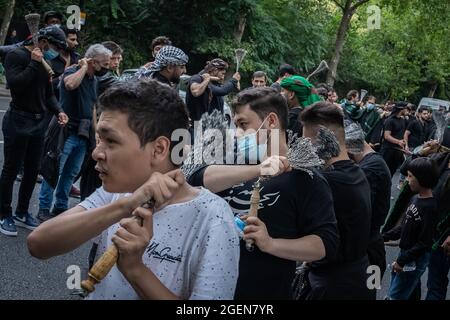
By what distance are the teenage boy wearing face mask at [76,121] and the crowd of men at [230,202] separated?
36cm

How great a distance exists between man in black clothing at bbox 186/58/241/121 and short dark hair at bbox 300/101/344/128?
11.1 feet

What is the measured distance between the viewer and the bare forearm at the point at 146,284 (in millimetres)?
1482

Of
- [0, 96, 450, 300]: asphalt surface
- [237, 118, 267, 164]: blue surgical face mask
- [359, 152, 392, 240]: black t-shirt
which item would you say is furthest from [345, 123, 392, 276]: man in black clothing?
[0, 96, 450, 300]: asphalt surface

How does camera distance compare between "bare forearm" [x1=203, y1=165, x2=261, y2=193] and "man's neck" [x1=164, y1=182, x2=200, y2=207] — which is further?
"bare forearm" [x1=203, y1=165, x2=261, y2=193]

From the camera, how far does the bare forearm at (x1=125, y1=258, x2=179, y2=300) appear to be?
148 centimetres

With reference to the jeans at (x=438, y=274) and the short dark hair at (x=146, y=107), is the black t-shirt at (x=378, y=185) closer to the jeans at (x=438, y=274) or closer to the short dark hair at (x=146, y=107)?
the jeans at (x=438, y=274)

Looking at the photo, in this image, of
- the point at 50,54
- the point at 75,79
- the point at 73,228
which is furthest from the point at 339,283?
the point at 50,54

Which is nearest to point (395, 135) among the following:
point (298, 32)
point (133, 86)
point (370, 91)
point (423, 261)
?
point (423, 261)

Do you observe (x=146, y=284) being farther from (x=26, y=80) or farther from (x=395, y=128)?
(x=395, y=128)

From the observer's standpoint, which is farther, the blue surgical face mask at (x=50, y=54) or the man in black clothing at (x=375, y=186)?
the blue surgical face mask at (x=50, y=54)

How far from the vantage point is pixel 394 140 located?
10445mm

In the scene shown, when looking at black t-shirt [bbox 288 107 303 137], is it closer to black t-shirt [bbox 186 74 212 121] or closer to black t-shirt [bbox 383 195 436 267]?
black t-shirt [bbox 383 195 436 267]

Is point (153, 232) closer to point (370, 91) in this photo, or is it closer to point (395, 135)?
point (395, 135)

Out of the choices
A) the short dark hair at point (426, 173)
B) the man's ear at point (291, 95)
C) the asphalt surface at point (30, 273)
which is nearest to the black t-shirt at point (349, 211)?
the short dark hair at point (426, 173)
